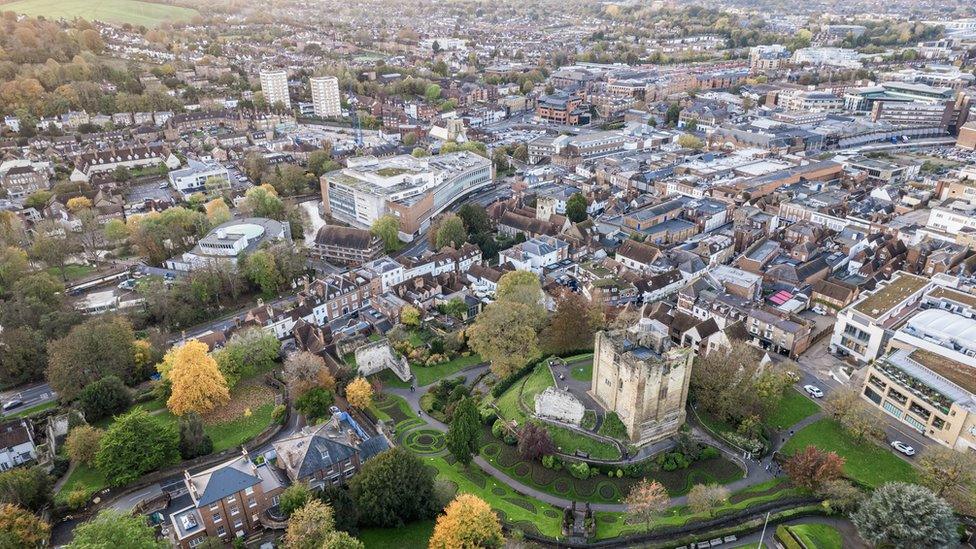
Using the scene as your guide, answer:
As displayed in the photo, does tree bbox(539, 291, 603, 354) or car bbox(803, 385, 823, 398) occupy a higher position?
tree bbox(539, 291, 603, 354)

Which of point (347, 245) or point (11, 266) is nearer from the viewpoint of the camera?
point (11, 266)

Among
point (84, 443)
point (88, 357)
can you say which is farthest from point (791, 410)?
point (88, 357)

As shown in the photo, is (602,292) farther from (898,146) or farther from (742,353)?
(898,146)

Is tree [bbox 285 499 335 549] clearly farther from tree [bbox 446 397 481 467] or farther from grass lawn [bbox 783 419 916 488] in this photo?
grass lawn [bbox 783 419 916 488]

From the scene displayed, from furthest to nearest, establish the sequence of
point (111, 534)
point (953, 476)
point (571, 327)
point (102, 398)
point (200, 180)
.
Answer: point (200, 180) → point (571, 327) → point (102, 398) → point (953, 476) → point (111, 534)

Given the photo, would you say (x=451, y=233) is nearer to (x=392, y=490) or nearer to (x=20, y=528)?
(x=392, y=490)

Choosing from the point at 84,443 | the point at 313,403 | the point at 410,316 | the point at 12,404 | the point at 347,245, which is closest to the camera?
the point at 84,443

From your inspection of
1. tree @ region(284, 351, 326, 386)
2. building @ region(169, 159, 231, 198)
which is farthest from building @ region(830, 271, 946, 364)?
building @ region(169, 159, 231, 198)

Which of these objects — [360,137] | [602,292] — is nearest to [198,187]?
[360,137]
